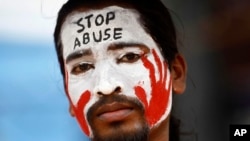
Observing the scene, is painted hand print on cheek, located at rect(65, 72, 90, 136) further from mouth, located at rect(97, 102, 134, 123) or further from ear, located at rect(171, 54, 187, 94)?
ear, located at rect(171, 54, 187, 94)

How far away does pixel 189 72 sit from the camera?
4.81 ft

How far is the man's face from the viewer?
1428mm

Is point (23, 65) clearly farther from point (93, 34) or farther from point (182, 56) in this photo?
point (182, 56)

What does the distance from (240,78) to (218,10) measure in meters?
0.20

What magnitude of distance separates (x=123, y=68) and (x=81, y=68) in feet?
0.41

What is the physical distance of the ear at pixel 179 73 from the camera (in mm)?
1464

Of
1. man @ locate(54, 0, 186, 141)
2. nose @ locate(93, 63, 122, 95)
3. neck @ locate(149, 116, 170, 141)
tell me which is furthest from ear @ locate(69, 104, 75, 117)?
neck @ locate(149, 116, 170, 141)

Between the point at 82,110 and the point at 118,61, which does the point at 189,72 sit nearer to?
the point at 118,61

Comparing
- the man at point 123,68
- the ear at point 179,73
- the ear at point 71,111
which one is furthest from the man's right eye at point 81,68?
the ear at point 179,73

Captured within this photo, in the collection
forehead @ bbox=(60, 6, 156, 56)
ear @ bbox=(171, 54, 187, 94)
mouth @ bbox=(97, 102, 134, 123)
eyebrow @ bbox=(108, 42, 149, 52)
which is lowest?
mouth @ bbox=(97, 102, 134, 123)

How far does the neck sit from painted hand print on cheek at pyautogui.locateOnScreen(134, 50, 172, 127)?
0.02 meters

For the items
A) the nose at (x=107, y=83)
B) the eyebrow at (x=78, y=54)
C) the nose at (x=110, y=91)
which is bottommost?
the nose at (x=110, y=91)

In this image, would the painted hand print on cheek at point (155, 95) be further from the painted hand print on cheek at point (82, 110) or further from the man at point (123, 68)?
the painted hand print on cheek at point (82, 110)

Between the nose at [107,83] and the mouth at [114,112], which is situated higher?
the nose at [107,83]
